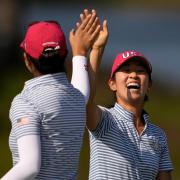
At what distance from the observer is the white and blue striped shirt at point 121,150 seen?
4227 mm

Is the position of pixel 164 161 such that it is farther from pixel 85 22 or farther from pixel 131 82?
pixel 85 22

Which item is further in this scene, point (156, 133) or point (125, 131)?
point (156, 133)

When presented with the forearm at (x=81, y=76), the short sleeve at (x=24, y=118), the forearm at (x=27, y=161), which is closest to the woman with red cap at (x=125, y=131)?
the forearm at (x=81, y=76)

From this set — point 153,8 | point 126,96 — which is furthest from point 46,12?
point 126,96

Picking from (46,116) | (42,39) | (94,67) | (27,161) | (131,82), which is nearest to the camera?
(27,161)

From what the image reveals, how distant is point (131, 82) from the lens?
4441 millimetres

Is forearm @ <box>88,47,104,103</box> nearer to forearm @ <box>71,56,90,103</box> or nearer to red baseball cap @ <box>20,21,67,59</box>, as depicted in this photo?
forearm @ <box>71,56,90,103</box>

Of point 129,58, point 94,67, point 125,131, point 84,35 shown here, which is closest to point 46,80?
point 84,35

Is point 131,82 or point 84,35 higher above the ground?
point 84,35

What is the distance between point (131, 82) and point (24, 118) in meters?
1.21

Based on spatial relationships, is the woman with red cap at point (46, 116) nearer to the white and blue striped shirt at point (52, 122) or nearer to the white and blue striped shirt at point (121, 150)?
the white and blue striped shirt at point (52, 122)

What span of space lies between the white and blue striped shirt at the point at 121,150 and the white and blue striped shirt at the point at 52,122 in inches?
28.8

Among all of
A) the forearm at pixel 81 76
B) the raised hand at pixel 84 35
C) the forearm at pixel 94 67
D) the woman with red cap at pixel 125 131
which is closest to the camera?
the forearm at pixel 81 76

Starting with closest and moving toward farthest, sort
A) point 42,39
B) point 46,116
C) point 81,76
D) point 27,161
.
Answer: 1. point 27,161
2. point 46,116
3. point 42,39
4. point 81,76
